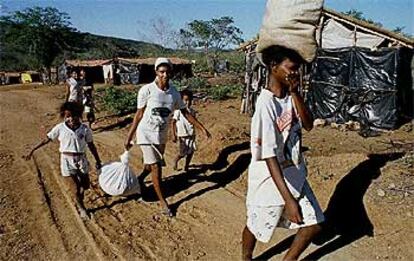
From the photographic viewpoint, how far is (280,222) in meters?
3.30

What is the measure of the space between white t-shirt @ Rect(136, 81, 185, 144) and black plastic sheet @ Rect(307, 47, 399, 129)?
7094 mm

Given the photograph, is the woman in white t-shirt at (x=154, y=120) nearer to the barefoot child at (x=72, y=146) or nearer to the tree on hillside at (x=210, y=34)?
the barefoot child at (x=72, y=146)

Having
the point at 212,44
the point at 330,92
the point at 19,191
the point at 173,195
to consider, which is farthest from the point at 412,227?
the point at 212,44

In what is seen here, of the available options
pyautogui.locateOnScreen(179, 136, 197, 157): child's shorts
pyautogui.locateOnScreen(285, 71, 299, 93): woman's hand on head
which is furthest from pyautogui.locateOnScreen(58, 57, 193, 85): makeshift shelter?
pyautogui.locateOnScreen(285, 71, 299, 93): woman's hand on head

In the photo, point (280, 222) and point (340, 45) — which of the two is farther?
point (340, 45)

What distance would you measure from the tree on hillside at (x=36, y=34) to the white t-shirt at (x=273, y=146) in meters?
40.0

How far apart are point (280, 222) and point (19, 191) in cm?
369

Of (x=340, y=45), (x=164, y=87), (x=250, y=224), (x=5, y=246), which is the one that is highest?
(x=340, y=45)

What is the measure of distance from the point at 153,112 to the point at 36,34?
3920 cm

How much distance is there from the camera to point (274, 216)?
10.4 feet

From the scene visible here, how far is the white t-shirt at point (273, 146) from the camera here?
3.01 meters

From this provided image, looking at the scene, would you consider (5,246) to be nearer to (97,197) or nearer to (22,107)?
(97,197)

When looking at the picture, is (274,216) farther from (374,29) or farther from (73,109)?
(374,29)

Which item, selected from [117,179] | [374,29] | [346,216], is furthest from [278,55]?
[374,29]
